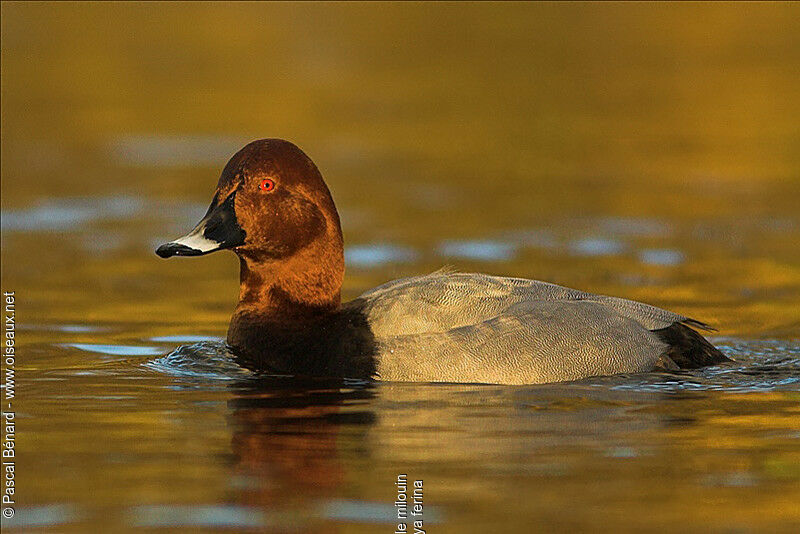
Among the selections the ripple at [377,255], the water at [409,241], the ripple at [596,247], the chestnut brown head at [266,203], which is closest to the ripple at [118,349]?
the water at [409,241]

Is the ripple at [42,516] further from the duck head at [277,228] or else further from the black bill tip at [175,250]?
the duck head at [277,228]

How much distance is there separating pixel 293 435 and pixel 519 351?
5.01 ft

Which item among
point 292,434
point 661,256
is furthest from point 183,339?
point 661,256

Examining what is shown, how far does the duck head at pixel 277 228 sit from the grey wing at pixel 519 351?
774mm

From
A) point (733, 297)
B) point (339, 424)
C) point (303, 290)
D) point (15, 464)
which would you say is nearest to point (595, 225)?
point (733, 297)

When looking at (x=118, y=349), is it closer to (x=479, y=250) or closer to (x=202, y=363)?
(x=202, y=363)

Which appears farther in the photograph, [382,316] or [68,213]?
[68,213]

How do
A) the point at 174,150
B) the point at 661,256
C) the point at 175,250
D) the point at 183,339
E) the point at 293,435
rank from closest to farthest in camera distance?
the point at 293,435 → the point at 175,250 → the point at 183,339 → the point at 661,256 → the point at 174,150

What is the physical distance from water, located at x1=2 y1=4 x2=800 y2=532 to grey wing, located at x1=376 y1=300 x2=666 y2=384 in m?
0.11

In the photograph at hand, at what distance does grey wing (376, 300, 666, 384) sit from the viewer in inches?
306

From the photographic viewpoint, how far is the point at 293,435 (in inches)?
268

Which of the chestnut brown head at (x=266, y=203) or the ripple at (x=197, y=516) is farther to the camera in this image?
the chestnut brown head at (x=266, y=203)


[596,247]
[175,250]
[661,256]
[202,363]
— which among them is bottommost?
[202,363]

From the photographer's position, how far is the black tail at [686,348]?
8.21 m
